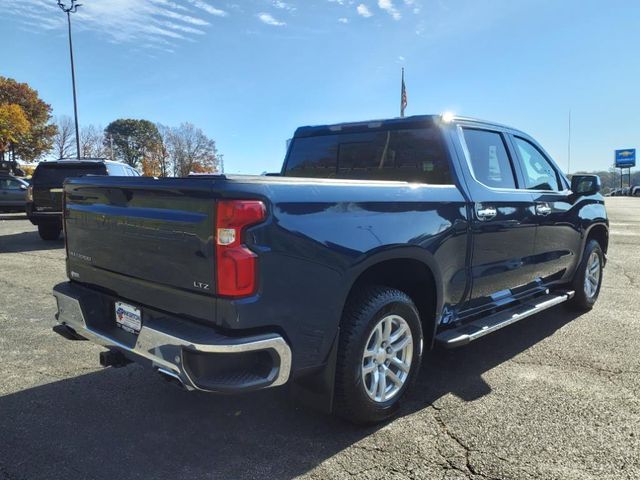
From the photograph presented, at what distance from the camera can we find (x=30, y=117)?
56.1 metres

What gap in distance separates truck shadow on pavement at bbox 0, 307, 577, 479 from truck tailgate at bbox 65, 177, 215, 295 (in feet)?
2.84

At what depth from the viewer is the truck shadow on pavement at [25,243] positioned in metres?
10.2

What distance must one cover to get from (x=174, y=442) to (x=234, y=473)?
487 mm

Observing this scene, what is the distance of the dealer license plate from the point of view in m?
2.79

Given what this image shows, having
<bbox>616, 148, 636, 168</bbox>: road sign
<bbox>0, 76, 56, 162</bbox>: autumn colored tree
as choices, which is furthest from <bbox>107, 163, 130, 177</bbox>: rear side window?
<bbox>616, 148, 636, 168</bbox>: road sign

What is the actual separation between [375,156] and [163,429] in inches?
102

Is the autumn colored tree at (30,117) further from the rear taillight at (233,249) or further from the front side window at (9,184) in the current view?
the rear taillight at (233,249)

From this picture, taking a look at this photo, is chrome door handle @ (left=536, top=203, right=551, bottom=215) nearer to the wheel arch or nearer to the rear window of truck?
the rear window of truck

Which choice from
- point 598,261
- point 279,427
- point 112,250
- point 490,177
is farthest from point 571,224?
point 112,250

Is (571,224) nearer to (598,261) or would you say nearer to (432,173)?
(598,261)

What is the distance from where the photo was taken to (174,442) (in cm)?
286

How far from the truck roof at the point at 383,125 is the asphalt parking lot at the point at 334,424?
1926mm

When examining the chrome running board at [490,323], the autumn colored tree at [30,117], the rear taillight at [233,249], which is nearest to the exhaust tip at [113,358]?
the rear taillight at [233,249]

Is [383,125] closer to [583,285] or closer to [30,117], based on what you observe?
[583,285]
